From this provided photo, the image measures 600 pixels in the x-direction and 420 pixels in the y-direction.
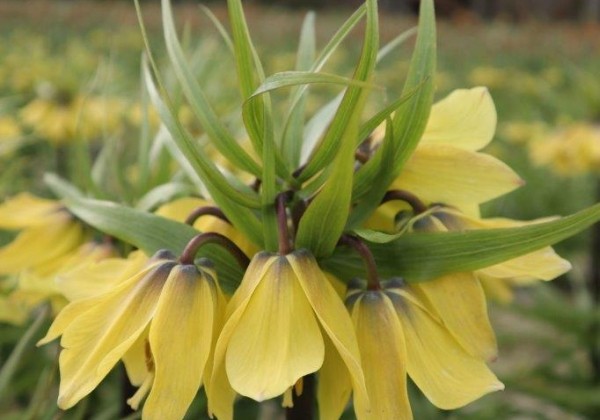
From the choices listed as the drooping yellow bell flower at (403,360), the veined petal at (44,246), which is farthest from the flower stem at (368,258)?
the veined petal at (44,246)

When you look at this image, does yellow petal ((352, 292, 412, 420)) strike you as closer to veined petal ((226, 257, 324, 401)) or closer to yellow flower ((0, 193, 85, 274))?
veined petal ((226, 257, 324, 401))

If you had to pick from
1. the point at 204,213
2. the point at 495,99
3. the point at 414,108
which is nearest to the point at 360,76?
the point at 414,108

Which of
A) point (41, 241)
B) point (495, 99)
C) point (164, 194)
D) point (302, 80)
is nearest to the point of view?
point (302, 80)

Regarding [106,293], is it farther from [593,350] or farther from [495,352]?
[593,350]

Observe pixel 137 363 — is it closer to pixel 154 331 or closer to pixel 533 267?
pixel 154 331

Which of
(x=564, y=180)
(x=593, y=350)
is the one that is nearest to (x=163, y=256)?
(x=593, y=350)

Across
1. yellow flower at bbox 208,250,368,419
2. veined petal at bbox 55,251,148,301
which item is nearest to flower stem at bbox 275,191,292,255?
yellow flower at bbox 208,250,368,419

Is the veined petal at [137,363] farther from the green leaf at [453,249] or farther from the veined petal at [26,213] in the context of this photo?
the veined petal at [26,213]
